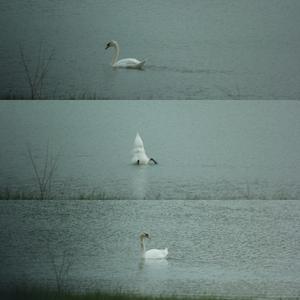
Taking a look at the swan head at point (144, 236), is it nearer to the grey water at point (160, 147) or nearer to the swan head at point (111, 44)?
the grey water at point (160, 147)

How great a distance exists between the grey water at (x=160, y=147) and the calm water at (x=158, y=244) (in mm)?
58

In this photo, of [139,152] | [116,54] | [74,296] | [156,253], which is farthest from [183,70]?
[74,296]

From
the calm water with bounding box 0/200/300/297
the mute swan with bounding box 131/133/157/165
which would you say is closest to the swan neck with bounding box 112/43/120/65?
the mute swan with bounding box 131/133/157/165

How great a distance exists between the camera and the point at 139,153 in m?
3.93

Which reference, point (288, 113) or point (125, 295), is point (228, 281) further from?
point (288, 113)

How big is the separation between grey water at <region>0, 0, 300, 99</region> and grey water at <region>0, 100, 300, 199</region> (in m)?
0.06

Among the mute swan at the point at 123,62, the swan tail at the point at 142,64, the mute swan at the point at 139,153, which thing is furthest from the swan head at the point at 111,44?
the mute swan at the point at 139,153

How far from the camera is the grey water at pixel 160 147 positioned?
3.86 meters

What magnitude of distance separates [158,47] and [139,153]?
2.17 ft

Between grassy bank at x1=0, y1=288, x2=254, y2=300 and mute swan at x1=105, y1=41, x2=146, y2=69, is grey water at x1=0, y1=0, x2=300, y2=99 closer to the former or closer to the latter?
mute swan at x1=105, y1=41, x2=146, y2=69

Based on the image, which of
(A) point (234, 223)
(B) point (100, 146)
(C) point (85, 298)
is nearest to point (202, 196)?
(A) point (234, 223)

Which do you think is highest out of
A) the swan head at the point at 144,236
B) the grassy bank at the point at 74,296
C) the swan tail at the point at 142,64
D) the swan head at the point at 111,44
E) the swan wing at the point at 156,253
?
the swan head at the point at 111,44

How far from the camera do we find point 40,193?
386cm

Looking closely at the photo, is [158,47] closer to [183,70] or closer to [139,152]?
[183,70]
